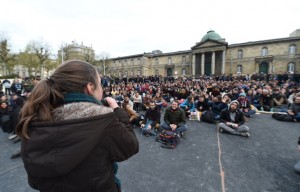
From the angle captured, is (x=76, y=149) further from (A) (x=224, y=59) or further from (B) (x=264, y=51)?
(B) (x=264, y=51)

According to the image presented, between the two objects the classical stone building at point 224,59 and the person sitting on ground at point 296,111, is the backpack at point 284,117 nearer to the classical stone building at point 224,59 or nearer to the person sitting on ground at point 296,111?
the person sitting on ground at point 296,111

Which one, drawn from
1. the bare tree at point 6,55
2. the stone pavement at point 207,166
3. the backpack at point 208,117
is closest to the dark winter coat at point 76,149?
the stone pavement at point 207,166

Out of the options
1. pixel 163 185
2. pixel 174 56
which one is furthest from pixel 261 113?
pixel 174 56

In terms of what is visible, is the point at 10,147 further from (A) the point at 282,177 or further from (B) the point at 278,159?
(B) the point at 278,159

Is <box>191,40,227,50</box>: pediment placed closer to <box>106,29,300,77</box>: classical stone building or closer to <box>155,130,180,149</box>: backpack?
<box>106,29,300,77</box>: classical stone building

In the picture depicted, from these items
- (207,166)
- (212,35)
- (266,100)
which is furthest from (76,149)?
(212,35)

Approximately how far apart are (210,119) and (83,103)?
22.4 feet

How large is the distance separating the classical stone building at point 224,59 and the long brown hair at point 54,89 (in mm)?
41337

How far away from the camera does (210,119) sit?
6.95m

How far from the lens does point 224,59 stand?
37781mm

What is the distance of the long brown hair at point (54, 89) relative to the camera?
87cm

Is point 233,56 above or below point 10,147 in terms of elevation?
above

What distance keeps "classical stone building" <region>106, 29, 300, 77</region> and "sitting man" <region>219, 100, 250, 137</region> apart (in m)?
35.7

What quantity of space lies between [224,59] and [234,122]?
36.6 m
